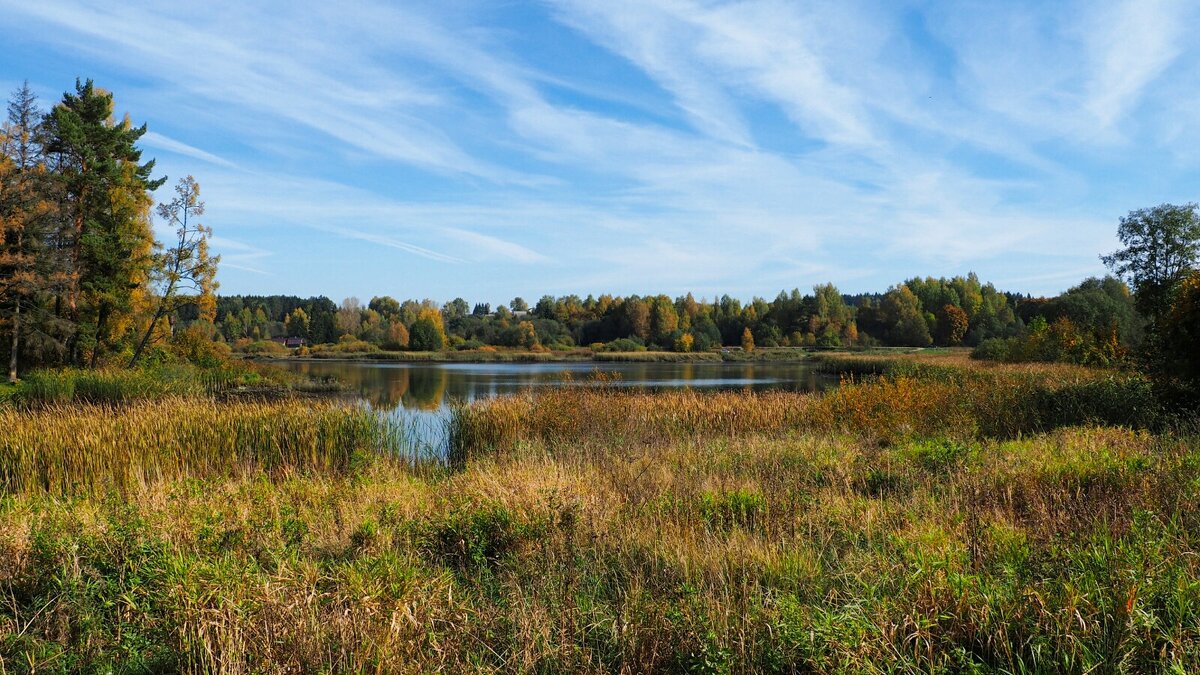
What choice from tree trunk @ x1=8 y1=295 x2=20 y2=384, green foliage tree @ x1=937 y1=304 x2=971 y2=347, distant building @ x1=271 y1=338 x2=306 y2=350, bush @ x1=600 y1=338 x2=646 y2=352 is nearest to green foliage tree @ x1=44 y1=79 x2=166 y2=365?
tree trunk @ x1=8 y1=295 x2=20 y2=384

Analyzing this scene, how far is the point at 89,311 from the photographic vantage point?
29250 mm

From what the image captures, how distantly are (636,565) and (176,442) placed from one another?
8255mm

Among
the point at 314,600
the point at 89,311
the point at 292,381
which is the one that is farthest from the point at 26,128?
the point at 314,600

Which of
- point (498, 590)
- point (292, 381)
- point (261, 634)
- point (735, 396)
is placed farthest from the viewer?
point (292, 381)

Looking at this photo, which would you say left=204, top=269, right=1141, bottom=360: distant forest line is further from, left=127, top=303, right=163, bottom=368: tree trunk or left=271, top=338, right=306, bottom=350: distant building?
left=127, top=303, right=163, bottom=368: tree trunk

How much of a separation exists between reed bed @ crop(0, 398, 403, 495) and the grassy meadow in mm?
135

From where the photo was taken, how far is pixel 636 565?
477 centimetres

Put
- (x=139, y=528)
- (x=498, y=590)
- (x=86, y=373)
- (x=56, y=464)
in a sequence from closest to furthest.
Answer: (x=498, y=590)
(x=139, y=528)
(x=56, y=464)
(x=86, y=373)

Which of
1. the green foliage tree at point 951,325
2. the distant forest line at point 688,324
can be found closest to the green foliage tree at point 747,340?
the distant forest line at point 688,324

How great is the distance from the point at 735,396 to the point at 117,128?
27873mm

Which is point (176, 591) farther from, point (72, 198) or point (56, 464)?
point (72, 198)

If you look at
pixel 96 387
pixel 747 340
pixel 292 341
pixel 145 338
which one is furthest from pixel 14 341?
pixel 292 341

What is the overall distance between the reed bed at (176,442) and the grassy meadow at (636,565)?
135mm

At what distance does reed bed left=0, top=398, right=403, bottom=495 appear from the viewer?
9.20 metres
